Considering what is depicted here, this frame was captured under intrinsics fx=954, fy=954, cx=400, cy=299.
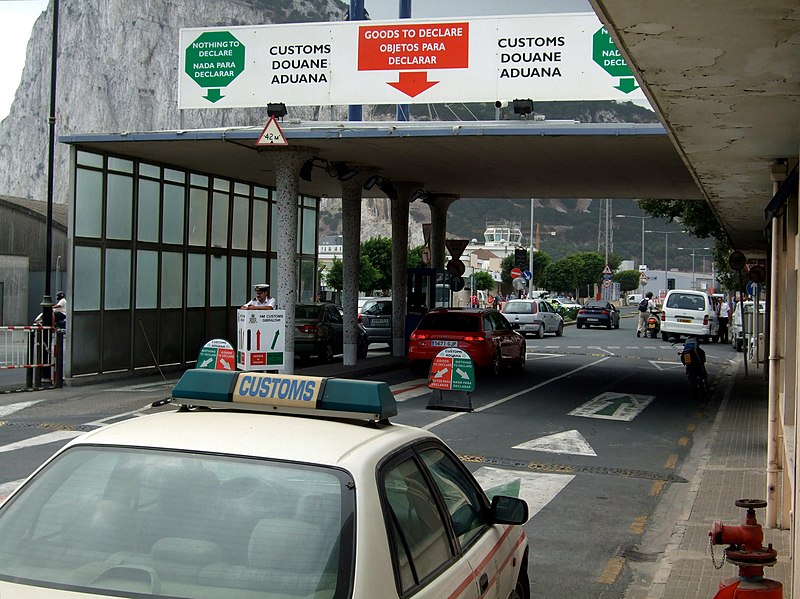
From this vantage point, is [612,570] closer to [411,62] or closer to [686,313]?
[411,62]

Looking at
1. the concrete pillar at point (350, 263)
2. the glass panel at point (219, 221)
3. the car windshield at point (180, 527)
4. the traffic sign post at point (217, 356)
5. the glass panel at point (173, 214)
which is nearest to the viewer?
the car windshield at point (180, 527)

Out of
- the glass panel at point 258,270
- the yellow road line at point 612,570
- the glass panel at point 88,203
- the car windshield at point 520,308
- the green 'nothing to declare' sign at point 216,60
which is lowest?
the yellow road line at point 612,570

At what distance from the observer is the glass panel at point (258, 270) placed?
88.6ft

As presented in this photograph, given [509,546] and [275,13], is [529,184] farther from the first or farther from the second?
[275,13]

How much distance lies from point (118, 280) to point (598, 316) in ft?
112

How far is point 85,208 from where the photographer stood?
790 inches

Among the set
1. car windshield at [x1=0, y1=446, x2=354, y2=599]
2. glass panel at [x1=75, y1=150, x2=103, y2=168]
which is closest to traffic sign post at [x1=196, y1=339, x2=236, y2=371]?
glass panel at [x1=75, y1=150, x2=103, y2=168]

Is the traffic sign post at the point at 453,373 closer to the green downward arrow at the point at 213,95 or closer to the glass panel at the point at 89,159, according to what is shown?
the green downward arrow at the point at 213,95

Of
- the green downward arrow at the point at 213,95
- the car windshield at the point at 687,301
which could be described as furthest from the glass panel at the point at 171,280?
the car windshield at the point at 687,301

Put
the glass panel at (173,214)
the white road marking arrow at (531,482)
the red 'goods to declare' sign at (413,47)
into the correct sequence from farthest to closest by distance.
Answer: the glass panel at (173,214) < the red 'goods to declare' sign at (413,47) < the white road marking arrow at (531,482)

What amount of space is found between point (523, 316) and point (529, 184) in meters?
14.7

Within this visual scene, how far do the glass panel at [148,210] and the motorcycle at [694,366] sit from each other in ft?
39.8

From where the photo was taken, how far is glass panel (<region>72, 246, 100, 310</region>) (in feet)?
65.2

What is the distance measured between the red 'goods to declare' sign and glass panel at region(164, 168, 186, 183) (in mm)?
5903
